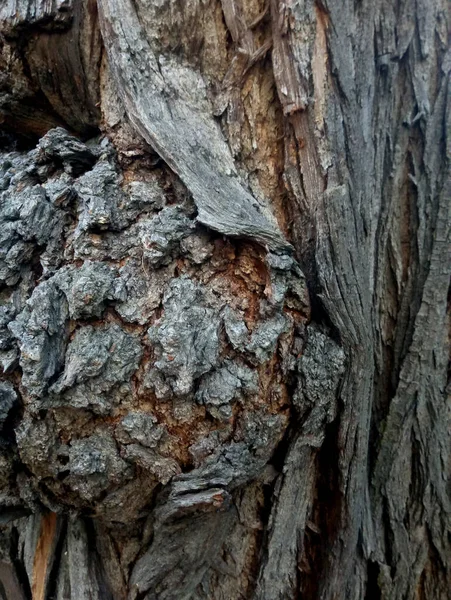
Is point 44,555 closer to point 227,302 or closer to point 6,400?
point 6,400

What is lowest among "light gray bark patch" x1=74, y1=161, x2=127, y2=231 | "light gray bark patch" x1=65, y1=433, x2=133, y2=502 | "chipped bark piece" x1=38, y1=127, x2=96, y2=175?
"light gray bark patch" x1=65, y1=433, x2=133, y2=502

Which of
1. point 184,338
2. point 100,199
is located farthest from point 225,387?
point 100,199

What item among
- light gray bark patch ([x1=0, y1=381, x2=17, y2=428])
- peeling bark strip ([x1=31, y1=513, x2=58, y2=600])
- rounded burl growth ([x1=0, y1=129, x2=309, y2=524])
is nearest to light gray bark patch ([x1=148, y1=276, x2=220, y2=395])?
rounded burl growth ([x1=0, y1=129, x2=309, y2=524])

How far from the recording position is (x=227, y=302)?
0.94 m

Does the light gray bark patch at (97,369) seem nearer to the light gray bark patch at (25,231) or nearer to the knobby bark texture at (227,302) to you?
the knobby bark texture at (227,302)

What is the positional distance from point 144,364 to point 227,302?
0.19 m

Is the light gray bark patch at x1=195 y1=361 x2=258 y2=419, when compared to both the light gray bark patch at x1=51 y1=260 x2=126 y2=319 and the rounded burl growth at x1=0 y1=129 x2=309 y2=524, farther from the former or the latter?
the light gray bark patch at x1=51 y1=260 x2=126 y2=319

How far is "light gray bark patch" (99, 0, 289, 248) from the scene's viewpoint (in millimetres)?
979

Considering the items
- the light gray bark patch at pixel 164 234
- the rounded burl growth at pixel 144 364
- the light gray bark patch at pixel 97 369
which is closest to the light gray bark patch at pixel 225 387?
the rounded burl growth at pixel 144 364

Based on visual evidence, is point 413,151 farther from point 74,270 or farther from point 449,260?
point 74,270

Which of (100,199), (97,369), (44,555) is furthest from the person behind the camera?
(44,555)

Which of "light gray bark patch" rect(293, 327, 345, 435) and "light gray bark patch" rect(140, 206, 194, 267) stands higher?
"light gray bark patch" rect(140, 206, 194, 267)

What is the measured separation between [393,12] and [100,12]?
2.17ft

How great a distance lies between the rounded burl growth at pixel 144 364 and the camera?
0.88m
